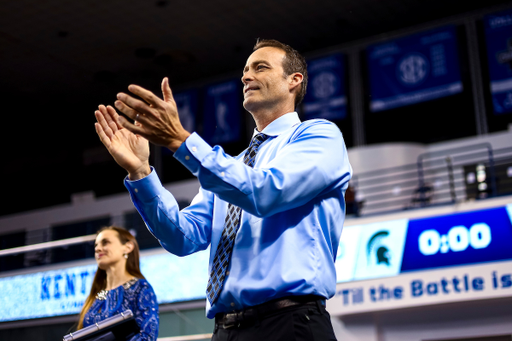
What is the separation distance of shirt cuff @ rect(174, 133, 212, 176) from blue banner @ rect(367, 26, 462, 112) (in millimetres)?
9312

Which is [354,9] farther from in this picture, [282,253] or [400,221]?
[282,253]

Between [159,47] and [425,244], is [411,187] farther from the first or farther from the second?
[159,47]

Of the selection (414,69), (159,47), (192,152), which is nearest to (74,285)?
(159,47)

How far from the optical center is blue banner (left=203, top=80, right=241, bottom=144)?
11.5 metres

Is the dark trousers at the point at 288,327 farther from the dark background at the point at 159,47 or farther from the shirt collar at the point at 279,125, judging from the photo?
the dark background at the point at 159,47

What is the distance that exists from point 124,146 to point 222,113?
1027 cm

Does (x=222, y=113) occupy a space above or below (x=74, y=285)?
above

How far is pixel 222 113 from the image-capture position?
38.5ft

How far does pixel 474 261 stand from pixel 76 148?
37.3 ft

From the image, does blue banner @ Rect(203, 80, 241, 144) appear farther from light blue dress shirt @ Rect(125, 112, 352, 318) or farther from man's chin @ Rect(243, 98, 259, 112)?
light blue dress shirt @ Rect(125, 112, 352, 318)

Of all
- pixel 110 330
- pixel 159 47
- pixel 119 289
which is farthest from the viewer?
pixel 159 47

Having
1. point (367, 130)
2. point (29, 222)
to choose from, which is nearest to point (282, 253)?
point (367, 130)

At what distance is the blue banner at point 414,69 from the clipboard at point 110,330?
346 inches

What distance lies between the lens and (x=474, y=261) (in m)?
6.37
